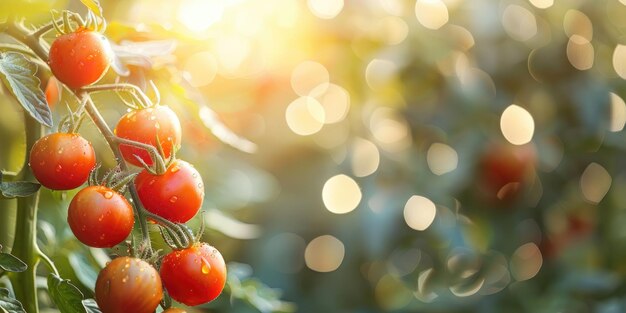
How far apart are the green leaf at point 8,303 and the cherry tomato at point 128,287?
5cm

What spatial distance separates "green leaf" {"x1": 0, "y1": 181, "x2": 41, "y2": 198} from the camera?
18.1 inches

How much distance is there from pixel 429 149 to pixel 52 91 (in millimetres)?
1298

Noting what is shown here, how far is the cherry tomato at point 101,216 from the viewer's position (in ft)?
1.47

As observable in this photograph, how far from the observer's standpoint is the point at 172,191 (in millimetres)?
458

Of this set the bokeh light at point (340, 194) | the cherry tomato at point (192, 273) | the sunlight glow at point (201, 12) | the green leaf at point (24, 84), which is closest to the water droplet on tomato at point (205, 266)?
the cherry tomato at point (192, 273)

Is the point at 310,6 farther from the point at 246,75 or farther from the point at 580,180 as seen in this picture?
the point at 580,180

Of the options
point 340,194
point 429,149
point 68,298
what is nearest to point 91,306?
point 68,298

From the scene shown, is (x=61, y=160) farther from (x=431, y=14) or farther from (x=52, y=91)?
(x=431, y=14)

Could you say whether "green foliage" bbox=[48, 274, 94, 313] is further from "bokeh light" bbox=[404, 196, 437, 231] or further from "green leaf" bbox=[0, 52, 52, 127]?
"bokeh light" bbox=[404, 196, 437, 231]

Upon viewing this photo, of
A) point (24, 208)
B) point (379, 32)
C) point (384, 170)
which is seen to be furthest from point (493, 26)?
point (24, 208)

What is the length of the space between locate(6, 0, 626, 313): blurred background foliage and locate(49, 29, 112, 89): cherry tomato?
0.96 meters

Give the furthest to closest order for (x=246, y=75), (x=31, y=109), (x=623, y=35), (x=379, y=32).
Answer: (x=623, y=35), (x=246, y=75), (x=379, y=32), (x=31, y=109)

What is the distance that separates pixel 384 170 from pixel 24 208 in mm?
1186

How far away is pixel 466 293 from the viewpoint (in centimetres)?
178
